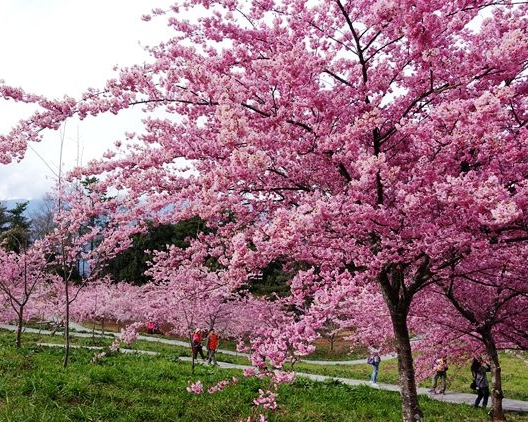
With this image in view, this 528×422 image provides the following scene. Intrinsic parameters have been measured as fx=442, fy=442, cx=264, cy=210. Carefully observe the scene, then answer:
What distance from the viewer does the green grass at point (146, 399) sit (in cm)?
601

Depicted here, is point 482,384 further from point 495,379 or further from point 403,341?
point 403,341

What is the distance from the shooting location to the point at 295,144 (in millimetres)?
5090

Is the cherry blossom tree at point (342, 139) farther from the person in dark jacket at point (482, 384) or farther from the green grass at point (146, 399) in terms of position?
the person in dark jacket at point (482, 384)

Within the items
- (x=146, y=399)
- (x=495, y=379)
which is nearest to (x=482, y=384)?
(x=495, y=379)

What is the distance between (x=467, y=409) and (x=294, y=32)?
1078cm

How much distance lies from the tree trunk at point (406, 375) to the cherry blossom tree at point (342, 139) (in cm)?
2

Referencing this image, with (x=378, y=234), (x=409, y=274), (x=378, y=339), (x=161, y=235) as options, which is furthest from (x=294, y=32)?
(x=161, y=235)

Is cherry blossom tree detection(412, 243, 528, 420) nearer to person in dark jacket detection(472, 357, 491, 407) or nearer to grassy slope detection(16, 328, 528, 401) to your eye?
person in dark jacket detection(472, 357, 491, 407)

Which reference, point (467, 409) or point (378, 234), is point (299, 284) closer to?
point (378, 234)

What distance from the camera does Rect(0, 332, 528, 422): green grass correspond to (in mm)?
6012

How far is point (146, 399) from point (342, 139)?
5223 millimetres

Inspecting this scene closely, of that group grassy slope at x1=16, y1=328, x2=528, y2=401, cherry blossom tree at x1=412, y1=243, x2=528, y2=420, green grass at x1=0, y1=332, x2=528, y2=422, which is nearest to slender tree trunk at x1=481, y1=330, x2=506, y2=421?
cherry blossom tree at x1=412, y1=243, x2=528, y2=420

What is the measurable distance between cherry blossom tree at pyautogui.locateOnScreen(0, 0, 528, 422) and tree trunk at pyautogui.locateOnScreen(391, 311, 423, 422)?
0.8 inches

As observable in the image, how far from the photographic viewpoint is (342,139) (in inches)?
182
